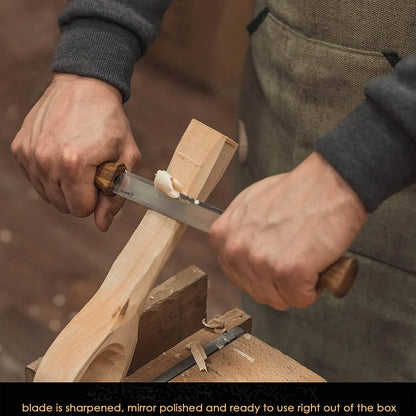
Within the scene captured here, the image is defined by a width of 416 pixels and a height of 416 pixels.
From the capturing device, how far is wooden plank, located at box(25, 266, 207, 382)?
3.04ft

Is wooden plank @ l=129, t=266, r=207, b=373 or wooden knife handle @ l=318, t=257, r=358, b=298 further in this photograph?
wooden plank @ l=129, t=266, r=207, b=373

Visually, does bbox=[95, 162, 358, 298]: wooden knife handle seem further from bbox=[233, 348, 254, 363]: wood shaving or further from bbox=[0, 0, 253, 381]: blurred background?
bbox=[0, 0, 253, 381]: blurred background

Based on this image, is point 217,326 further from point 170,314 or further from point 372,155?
point 372,155

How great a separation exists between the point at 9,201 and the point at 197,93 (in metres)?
0.70

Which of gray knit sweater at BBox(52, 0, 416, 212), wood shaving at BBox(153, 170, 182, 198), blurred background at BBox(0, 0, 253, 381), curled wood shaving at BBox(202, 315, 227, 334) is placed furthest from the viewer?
blurred background at BBox(0, 0, 253, 381)

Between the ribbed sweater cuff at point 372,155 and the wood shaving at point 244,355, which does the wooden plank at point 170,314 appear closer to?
the wood shaving at point 244,355

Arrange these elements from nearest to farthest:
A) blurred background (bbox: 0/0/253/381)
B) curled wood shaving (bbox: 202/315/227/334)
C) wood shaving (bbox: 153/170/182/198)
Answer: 1. wood shaving (bbox: 153/170/182/198)
2. curled wood shaving (bbox: 202/315/227/334)
3. blurred background (bbox: 0/0/253/381)

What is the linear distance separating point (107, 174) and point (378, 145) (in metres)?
0.34

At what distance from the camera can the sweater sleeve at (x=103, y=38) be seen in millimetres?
947

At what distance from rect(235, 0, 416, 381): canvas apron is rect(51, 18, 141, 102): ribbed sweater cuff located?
234 mm

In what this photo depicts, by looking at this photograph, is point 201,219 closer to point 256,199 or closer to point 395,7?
point 256,199

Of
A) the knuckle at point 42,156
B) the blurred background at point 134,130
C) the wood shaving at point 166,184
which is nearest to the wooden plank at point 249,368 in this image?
the wood shaving at point 166,184

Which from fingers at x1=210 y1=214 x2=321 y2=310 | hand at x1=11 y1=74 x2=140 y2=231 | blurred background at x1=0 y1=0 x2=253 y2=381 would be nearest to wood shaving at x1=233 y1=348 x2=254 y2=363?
fingers at x1=210 y1=214 x2=321 y2=310

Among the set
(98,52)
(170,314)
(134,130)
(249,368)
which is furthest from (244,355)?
(134,130)
